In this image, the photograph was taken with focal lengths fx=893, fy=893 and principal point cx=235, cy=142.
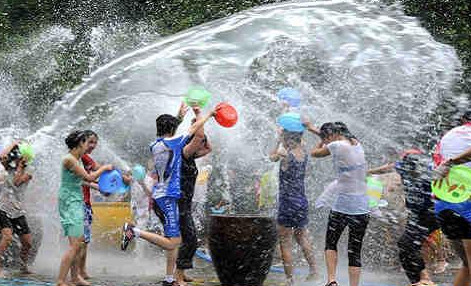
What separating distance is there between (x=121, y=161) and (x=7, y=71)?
737 cm

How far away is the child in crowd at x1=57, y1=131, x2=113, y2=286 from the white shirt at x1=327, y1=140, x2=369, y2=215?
7.27ft

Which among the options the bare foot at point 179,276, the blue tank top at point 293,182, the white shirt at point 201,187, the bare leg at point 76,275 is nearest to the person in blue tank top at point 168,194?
the bare foot at point 179,276

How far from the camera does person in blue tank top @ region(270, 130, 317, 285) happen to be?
9.52m

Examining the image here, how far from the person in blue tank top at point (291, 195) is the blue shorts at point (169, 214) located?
1.35 m

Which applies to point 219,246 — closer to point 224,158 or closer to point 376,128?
point 376,128

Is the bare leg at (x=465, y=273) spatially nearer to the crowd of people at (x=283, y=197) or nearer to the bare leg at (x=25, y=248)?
the crowd of people at (x=283, y=197)

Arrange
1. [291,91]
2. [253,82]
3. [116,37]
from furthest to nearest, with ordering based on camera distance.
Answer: [116,37] < [253,82] < [291,91]

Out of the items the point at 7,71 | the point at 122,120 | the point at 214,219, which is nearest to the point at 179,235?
the point at 214,219

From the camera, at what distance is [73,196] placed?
8789 mm

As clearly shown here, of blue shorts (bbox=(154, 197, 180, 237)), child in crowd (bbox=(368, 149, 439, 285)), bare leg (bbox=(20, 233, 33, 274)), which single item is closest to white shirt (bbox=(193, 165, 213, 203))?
bare leg (bbox=(20, 233, 33, 274))

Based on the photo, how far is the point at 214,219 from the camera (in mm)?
8750

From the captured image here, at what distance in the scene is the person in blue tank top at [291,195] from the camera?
9523 mm

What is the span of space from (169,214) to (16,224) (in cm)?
250

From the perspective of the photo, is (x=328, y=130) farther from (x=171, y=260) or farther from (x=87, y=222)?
(x=87, y=222)
